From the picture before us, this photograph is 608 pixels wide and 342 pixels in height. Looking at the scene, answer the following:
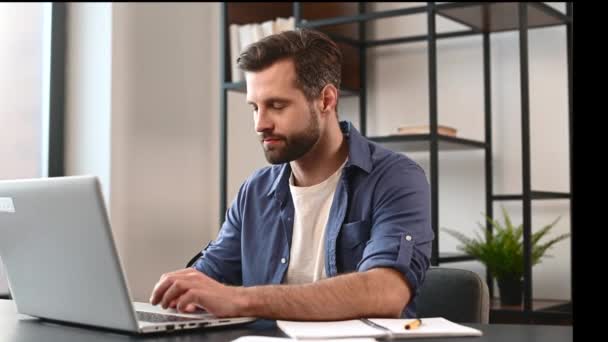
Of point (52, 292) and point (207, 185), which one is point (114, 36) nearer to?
point (207, 185)

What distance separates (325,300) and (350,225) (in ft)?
1.15

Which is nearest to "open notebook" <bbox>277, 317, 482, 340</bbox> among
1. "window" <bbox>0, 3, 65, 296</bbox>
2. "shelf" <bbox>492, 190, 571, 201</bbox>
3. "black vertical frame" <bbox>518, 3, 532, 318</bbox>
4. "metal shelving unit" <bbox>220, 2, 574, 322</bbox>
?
"metal shelving unit" <bbox>220, 2, 574, 322</bbox>

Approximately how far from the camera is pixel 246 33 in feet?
10.8

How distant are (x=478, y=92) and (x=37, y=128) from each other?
1763mm

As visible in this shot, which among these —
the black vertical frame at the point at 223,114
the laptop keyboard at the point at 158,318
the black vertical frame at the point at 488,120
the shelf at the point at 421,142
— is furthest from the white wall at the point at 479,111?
the laptop keyboard at the point at 158,318

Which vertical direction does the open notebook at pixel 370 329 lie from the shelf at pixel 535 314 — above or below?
above

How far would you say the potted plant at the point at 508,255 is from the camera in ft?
9.28

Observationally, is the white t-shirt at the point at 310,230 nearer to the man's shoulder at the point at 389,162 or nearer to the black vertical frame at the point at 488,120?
the man's shoulder at the point at 389,162

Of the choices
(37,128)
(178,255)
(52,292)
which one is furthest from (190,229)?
(52,292)

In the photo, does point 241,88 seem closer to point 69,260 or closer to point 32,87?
point 32,87

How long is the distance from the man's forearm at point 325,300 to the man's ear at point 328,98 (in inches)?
19.7

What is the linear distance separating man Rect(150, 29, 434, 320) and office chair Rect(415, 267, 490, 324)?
0.05 metres

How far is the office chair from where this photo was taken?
1528mm

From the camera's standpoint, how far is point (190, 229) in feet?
11.8
